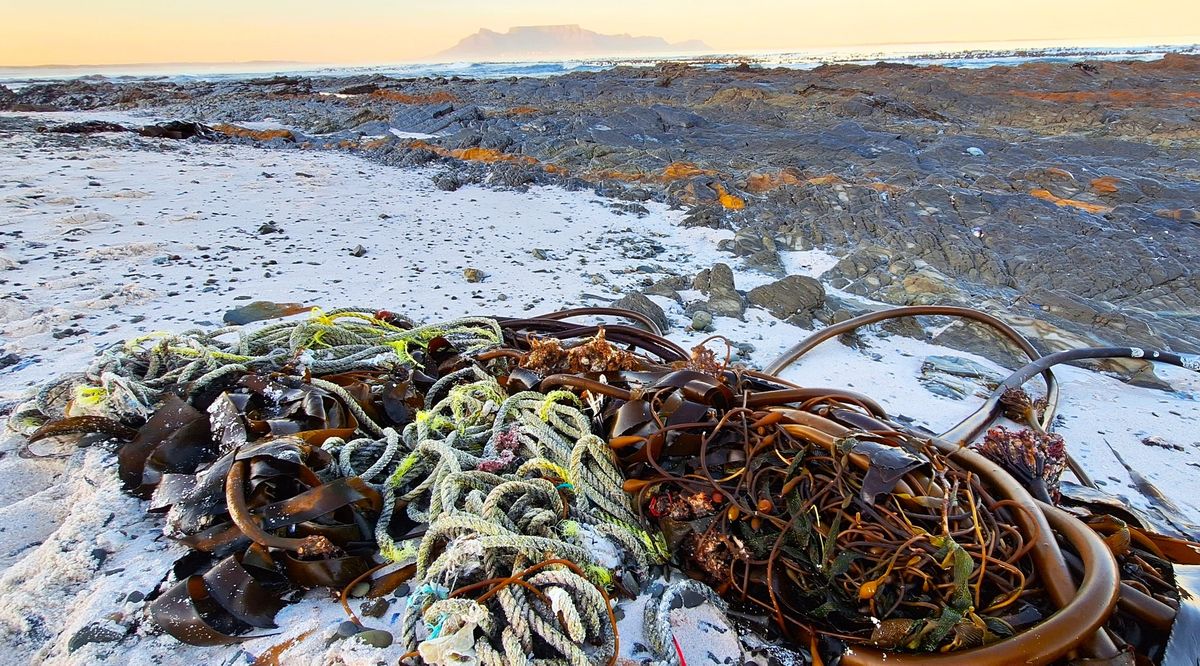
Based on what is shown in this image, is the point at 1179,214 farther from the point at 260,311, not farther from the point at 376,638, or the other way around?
the point at 260,311

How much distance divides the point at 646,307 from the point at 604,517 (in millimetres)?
2301

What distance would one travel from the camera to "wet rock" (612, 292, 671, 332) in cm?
383

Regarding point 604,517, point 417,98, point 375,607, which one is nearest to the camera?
point 375,607

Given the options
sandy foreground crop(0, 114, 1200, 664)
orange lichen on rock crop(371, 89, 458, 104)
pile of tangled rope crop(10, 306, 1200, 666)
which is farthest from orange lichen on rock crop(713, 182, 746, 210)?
orange lichen on rock crop(371, 89, 458, 104)

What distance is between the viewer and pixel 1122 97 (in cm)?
1449

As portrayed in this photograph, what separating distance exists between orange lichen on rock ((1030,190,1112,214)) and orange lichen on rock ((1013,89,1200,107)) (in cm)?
1034

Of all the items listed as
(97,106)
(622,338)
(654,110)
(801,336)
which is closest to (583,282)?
(622,338)

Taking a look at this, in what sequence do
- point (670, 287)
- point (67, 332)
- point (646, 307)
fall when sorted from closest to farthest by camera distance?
point (67, 332), point (646, 307), point (670, 287)

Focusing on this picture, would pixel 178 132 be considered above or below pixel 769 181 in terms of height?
above

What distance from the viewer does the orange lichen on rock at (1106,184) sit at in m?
6.80

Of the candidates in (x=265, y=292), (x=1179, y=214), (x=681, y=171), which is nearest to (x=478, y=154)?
(x=681, y=171)

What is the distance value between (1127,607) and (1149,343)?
342 centimetres

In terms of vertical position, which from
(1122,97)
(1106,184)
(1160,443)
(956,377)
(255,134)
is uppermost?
(1122,97)

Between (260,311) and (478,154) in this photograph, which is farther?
(478,154)
